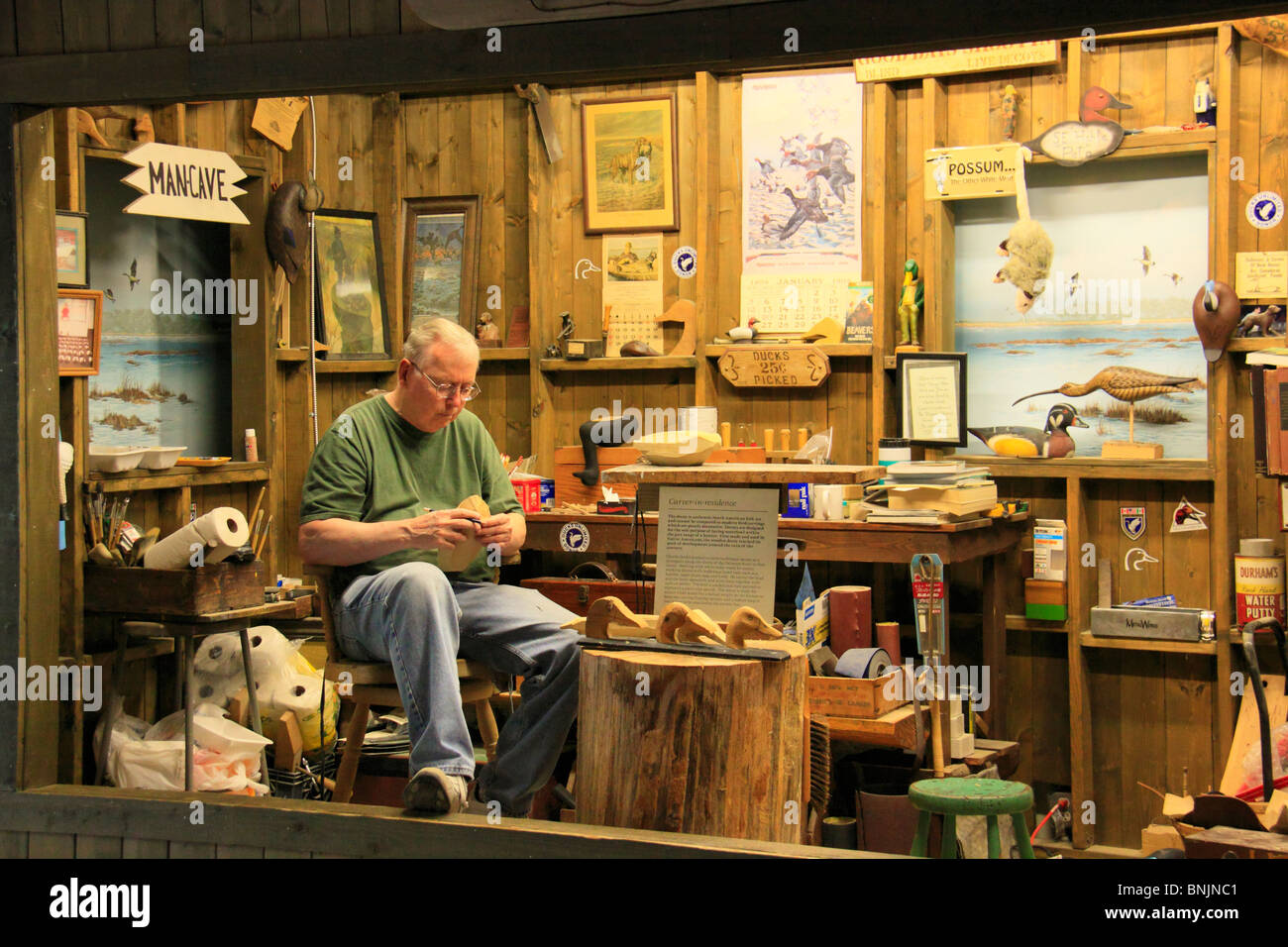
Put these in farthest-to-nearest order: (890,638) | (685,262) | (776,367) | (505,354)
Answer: (505,354) → (685,262) → (776,367) → (890,638)

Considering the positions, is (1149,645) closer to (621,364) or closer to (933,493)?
(933,493)

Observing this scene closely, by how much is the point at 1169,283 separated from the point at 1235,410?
1.79 feet

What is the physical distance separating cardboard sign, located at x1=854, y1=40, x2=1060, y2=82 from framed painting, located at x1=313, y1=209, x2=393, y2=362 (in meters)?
2.23

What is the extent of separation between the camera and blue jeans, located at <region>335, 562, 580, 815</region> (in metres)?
3.25

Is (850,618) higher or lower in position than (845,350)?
lower

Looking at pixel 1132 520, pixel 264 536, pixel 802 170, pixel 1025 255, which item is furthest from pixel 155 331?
pixel 1132 520

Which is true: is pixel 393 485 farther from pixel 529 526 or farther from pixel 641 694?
pixel 529 526

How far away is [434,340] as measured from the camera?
374 centimetres

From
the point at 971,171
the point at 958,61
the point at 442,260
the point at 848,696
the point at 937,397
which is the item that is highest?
the point at 958,61

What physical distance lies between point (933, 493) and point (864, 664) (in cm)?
70

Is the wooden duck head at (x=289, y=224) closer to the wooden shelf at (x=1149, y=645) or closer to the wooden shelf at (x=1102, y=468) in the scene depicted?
the wooden shelf at (x=1102, y=468)

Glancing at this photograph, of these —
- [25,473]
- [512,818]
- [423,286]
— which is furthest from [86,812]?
[423,286]

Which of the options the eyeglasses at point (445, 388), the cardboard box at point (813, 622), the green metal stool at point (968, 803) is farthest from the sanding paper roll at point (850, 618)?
the eyeglasses at point (445, 388)
